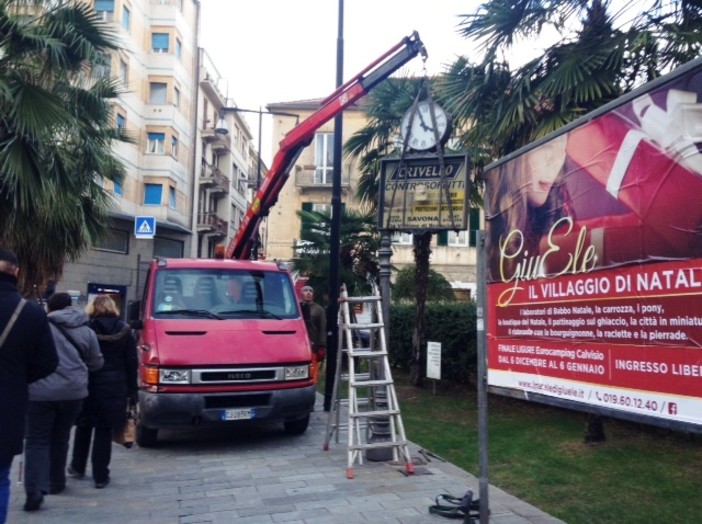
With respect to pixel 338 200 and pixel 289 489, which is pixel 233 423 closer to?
pixel 289 489

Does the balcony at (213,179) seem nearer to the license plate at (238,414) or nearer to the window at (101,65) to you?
the window at (101,65)

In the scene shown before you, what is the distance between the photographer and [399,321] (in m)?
17.3

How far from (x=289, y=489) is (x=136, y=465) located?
2136 millimetres

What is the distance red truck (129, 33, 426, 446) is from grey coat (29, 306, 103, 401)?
1.60 metres

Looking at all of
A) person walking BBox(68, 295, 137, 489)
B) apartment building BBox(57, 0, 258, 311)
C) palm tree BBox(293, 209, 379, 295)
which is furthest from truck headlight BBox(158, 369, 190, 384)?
apartment building BBox(57, 0, 258, 311)

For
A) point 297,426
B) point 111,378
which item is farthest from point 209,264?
point 111,378

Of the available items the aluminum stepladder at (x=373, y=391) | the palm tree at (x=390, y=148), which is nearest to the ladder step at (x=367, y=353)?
the aluminum stepladder at (x=373, y=391)

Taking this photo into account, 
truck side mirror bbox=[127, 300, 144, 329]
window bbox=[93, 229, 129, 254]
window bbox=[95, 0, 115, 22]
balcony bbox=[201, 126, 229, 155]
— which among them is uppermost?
window bbox=[95, 0, 115, 22]

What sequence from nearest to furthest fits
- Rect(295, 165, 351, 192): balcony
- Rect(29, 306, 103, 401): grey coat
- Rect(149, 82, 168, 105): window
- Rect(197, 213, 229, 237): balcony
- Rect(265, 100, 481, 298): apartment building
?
Rect(29, 306, 103, 401): grey coat
Rect(265, 100, 481, 298): apartment building
Rect(295, 165, 351, 192): balcony
Rect(149, 82, 168, 105): window
Rect(197, 213, 229, 237): balcony

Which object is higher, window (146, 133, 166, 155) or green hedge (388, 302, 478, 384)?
window (146, 133, 166, 155)

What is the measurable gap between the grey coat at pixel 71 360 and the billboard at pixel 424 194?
3.31 metres

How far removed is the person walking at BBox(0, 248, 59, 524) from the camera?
4.21 meters

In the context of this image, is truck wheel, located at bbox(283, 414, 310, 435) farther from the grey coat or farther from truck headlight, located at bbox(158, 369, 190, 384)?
the grey coat

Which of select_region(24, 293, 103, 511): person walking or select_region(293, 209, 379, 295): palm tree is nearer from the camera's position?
select_region(24, 293, 103, 511): person walking
